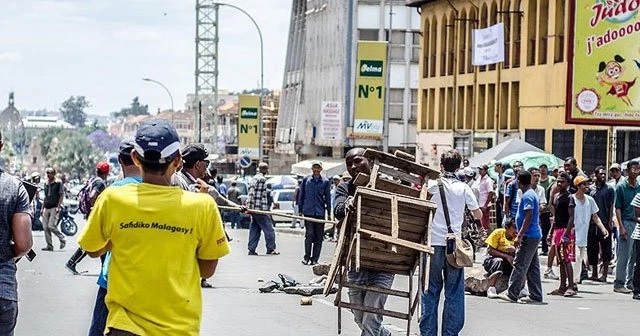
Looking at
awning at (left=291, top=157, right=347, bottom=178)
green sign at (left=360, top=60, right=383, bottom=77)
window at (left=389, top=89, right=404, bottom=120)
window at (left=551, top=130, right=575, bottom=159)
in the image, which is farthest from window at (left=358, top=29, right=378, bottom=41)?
window at (left=551, top=130, right=575, bottom=159)

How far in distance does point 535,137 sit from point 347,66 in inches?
1211

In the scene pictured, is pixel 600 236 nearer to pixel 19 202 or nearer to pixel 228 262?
pixel 228 262

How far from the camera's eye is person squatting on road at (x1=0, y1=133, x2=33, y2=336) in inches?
319

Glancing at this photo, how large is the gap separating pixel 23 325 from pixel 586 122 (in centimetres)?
2004

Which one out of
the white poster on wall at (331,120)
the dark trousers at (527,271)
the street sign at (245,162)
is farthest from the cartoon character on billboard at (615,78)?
the white poster on wall at (331,120)

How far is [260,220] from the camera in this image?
86.1 ft

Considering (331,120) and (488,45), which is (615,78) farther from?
(331,120)

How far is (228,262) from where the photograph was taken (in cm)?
2464

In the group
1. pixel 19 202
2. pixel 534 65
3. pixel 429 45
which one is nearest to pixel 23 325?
pixel 19 202

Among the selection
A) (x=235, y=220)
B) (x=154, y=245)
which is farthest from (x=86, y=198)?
(x=235, y=220)

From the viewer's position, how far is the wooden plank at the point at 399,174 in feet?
37.9

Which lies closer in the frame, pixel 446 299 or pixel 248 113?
pixel 446 299

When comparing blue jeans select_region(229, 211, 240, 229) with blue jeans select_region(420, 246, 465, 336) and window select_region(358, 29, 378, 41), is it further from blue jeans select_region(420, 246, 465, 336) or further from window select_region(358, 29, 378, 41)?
blue jeans select_region(420, 246, 465, 336)

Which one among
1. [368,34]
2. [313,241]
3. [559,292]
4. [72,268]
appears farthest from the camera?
[368,34]
